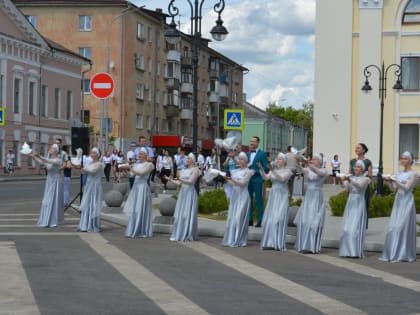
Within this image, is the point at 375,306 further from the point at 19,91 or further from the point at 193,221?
the point at 19,91

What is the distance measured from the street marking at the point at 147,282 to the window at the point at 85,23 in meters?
57.0

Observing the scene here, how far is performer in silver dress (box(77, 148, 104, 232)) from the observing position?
1786cm

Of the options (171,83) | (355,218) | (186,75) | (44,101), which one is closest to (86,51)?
(44,101)

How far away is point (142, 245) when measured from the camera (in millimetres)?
15719

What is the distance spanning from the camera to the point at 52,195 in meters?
19.2

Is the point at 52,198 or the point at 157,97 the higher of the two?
the point at 157,97

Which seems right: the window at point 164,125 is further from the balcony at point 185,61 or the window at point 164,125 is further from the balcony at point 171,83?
the balcony at point 185,61

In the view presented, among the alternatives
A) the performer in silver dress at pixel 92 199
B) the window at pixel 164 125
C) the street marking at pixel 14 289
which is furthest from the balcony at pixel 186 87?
the street marking at pixel 14 289

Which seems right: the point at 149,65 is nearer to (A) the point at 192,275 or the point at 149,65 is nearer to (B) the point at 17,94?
(B) the point at 17,94

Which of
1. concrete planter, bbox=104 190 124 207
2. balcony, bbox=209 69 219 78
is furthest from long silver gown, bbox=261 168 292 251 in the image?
balcony, bbox=209 69 219 78

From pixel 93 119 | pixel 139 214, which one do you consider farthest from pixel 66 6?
pixel 139 214

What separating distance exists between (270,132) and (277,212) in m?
94.9

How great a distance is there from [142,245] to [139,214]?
5.45 ft

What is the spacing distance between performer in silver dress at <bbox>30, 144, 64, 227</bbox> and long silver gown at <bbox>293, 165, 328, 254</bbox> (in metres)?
5.70
